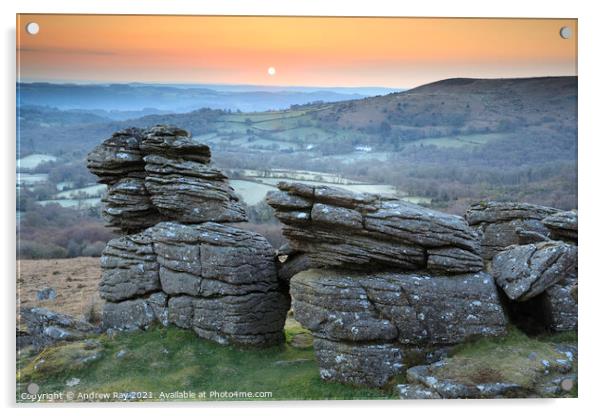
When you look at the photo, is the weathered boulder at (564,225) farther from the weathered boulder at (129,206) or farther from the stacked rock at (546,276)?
the weathered boulder at (129,206)

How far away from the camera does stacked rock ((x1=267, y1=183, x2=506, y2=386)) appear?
74.1 ft

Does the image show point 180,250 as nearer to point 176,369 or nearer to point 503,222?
point 176,369

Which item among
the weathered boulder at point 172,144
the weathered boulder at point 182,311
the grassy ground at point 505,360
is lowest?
the grassy ground at point 505,360

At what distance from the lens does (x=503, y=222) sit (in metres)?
30.4

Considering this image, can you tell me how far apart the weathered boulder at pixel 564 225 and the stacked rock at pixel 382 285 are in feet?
14.5

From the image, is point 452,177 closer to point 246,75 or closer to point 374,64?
point 374,64

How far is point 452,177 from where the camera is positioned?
2745 cm

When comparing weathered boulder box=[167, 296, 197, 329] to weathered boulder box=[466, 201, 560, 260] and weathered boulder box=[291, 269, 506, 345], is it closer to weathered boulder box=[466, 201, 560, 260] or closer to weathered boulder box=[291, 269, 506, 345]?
weathered boulder box=[291, 269, 506, 345]

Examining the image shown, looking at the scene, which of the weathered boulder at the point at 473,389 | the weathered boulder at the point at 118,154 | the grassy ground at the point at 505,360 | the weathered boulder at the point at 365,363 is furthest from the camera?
the weathered boulder at the point at 118,154

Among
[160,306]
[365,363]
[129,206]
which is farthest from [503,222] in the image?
[129,206]

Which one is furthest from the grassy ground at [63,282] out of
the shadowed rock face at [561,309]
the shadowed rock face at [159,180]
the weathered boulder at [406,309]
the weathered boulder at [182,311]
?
the shadowed rock face at [561,309]

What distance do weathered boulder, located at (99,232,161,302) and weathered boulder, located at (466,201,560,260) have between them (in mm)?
14438

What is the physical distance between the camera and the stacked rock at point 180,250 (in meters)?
26.4

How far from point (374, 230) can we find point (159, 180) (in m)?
9.83
